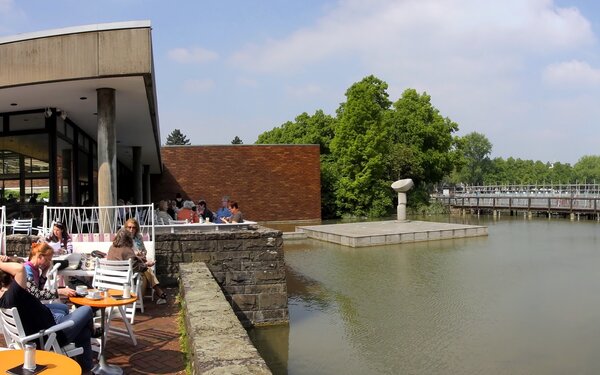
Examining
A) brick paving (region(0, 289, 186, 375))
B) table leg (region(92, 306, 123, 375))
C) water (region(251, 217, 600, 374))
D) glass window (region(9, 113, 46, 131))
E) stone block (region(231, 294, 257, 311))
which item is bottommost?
water (region(251, 217, 600, 374))

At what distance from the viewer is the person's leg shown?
3.96 m

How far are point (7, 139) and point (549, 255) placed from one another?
44.1 ft

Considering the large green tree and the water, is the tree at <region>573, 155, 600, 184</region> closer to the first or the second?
the large green tree

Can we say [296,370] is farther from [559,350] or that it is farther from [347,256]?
[347,256]

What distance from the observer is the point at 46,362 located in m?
2.77

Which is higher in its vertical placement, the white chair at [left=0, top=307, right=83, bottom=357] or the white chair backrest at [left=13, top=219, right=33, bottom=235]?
the white chair backrest at [left=13, top=219, right=33, bottom=235]

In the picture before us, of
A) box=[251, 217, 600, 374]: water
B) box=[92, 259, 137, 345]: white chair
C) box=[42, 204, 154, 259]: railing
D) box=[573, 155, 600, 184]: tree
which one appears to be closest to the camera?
box=[92, 259, 137, 345]: white chair

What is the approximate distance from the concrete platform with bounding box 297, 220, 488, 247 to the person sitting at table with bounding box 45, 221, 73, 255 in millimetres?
11202

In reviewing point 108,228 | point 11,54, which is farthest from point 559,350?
point 11,54

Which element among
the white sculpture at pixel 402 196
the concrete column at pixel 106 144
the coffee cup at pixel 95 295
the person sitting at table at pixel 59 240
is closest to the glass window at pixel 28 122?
the concrete column at pixel 106 144

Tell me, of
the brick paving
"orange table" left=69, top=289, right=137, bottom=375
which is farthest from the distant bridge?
"orange table" left=69, top=289, right=137, bottom=375

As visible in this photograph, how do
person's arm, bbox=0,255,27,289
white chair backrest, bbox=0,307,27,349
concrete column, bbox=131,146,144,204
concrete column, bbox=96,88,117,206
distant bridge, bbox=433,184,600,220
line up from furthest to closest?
1. distant bridge, bbox=433,184,600,220
2. concrete column, bbox=131,146,144,204
3. concrete column, bbox=96,88,117,206
4. person's arm, bbox=0,255,27,289
5. white chair backrest, bbox=0,307,27,349

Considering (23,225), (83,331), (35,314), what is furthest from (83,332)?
(23,225)

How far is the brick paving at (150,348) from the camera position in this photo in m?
4.60
